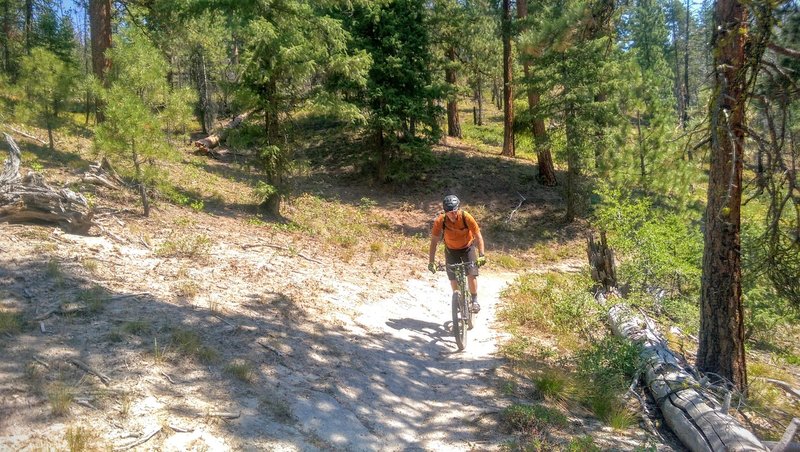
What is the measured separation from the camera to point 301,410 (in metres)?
4.81

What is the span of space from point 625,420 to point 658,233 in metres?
5.93

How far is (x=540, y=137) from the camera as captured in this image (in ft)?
56.0

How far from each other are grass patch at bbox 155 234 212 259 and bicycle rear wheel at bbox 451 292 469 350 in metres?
4.10

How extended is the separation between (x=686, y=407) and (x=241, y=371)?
4.46m

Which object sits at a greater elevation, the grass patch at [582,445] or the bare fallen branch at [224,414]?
the bare fallen branch at [224,414]

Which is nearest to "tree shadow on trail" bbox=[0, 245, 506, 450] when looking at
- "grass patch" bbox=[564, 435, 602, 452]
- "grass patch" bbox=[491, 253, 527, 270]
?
"grass patch" bbox=[564, 435, 602, 452]

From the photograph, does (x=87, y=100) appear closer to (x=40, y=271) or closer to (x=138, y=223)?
(x=138, y=223)

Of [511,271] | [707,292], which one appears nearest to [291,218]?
[511,271]

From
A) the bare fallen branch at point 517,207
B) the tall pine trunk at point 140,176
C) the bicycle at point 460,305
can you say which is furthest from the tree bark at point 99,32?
the bare fallen branch at point 517,207

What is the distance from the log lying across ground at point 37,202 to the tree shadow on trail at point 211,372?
1.12 m

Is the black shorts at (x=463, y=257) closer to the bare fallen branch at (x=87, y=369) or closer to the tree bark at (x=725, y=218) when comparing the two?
the tree bark at (x=725, y=218)

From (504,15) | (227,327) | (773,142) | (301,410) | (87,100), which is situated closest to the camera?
(301,410)

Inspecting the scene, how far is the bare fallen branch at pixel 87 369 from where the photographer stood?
173 inches

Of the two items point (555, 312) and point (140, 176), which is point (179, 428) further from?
point (555, 312)
